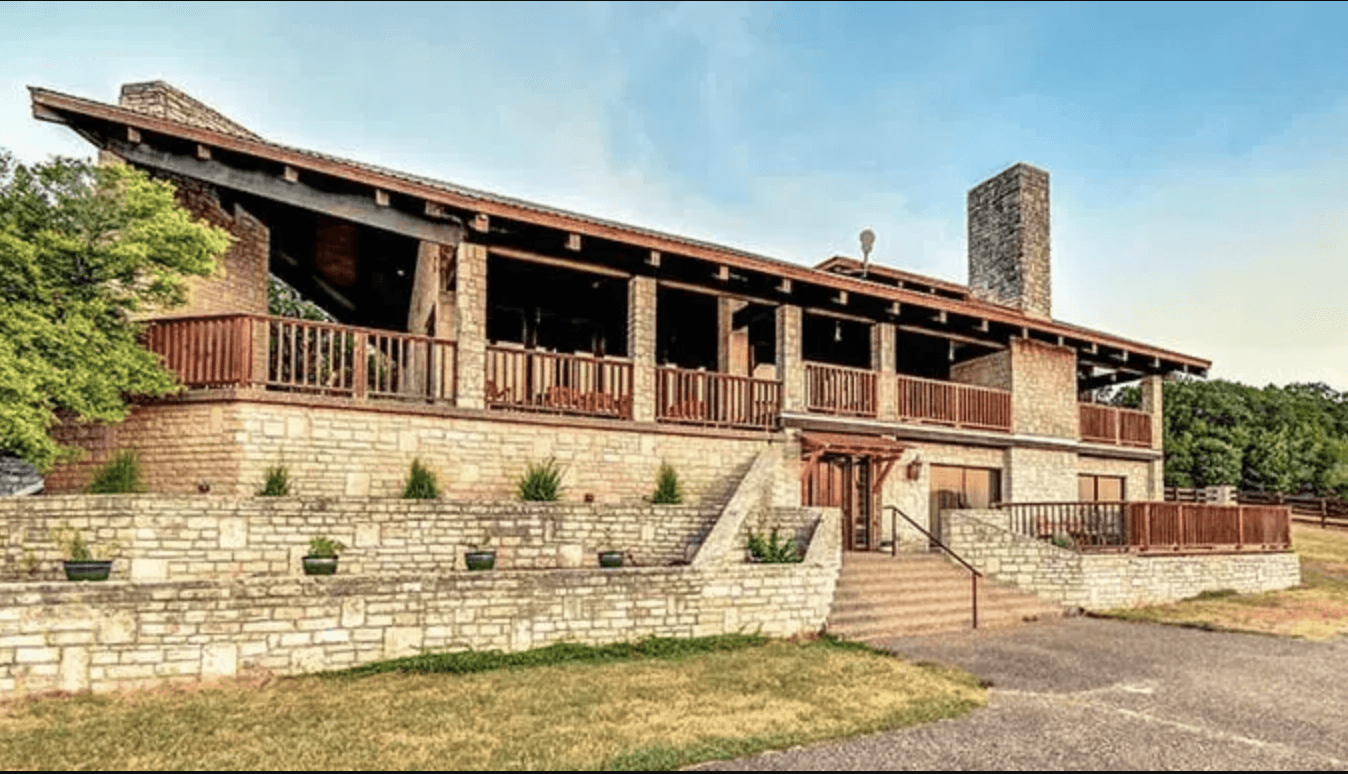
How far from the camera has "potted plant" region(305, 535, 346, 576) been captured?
29.8 feet

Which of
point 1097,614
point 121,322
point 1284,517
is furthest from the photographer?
point 1284,517

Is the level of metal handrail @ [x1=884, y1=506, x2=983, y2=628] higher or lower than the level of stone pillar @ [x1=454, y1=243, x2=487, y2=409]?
lower

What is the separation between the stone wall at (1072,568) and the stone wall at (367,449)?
531cm

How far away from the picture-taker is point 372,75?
482 inches

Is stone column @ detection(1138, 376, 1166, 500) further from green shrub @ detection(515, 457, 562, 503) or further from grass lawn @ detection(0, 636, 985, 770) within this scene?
green shrub @ detection(515, 457, 562, 503)

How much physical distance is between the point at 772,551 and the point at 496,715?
5.59m

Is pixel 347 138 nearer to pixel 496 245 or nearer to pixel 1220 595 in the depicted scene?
pixel 496 245

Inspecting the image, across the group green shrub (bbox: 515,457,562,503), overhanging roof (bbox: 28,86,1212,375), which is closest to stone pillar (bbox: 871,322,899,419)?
overhanging roof (bbox: 28,86,1212,375)

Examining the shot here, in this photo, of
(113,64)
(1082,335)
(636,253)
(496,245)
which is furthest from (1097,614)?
(113,64)

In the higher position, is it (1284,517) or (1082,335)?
(1082,335)

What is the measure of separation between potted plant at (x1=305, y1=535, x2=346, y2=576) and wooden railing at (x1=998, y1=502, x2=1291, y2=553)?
13123mm

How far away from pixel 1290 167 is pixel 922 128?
7210 millimetres

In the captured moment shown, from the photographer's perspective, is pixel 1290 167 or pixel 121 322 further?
pixel 1290 167

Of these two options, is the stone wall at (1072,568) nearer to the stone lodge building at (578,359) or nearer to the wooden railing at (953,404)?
the stone lodge building at (578,359)
